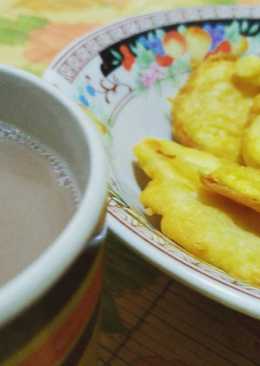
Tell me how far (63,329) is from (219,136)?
55cm

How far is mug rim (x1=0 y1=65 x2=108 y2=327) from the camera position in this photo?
26 cm

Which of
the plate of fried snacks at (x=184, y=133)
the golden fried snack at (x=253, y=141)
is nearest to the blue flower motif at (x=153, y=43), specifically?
the plate of fried snacks at (x=184, y=133)

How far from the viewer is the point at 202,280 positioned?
535 millimetres

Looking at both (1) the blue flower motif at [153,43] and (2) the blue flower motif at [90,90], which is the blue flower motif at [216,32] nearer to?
(1) the blue flower motif at [153,43]

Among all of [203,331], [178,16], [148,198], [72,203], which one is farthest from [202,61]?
[72,203]

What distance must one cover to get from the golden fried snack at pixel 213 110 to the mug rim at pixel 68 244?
1.55 feet

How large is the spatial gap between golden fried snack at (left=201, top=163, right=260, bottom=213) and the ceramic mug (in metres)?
0.26

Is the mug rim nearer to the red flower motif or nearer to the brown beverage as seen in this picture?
the brown beverage

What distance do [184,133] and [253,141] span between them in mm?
134

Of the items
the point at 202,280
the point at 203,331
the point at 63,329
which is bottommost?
the point at 203,331

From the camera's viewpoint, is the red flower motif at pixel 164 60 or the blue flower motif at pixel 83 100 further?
the red flower motif at pixel 164 60

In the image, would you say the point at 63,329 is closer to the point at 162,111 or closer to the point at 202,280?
the point at 202,280

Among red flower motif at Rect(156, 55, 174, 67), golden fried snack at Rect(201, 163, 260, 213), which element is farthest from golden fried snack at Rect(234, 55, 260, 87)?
golden fried snack at Rect(201, 163, 260, 213)

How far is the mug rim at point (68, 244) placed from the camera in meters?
0.26
